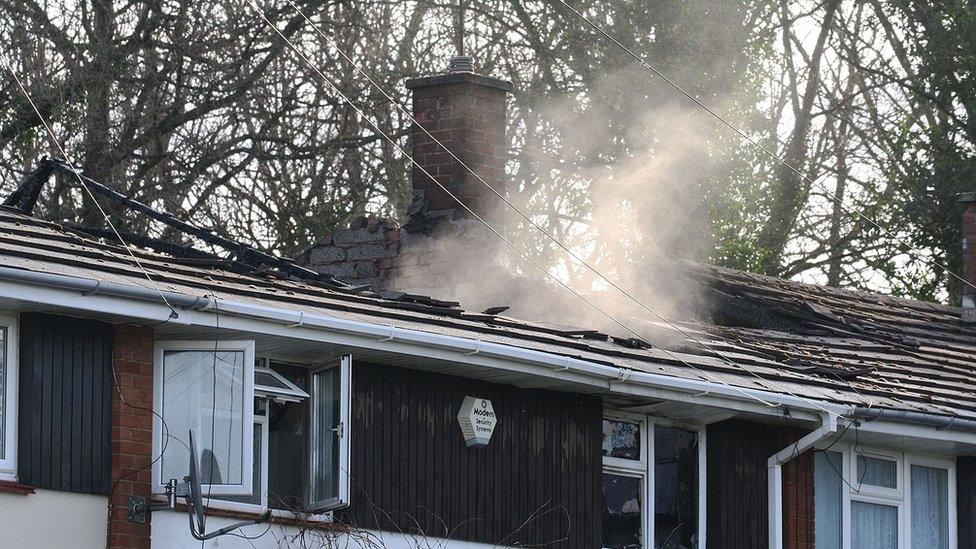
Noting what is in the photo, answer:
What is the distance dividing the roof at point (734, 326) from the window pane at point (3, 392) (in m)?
0.55

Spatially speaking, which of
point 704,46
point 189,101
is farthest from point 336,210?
point 704,46

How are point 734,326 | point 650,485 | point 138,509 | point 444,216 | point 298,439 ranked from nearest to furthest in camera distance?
point 138,509 < point 298,439 < point 650,485 < point 444,216 < point 734,326

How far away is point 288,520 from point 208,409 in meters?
1.11

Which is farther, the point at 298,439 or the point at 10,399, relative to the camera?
the point at 298,439

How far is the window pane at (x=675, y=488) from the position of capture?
60.1 feet

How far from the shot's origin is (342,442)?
15539mm

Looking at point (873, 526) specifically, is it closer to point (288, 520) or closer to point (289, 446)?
point (289, 446)

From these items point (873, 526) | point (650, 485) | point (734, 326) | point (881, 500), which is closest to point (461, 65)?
point (734, 326)

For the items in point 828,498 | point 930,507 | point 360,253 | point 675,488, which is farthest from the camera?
point 360,253

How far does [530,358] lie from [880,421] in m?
3.82

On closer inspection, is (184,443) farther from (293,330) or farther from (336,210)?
(336,210)

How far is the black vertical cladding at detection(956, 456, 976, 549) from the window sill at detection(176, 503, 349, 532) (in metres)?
7.34

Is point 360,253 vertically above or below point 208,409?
above

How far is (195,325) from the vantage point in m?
14.6
